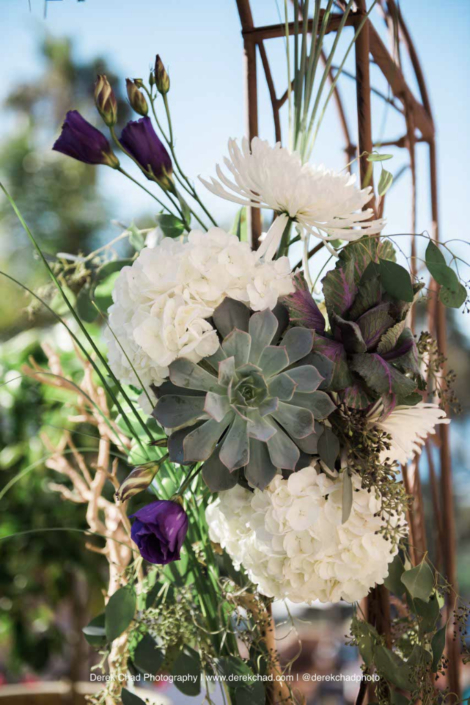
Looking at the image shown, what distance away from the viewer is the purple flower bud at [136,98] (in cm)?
39

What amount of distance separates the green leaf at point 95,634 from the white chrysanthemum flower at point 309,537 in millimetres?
175

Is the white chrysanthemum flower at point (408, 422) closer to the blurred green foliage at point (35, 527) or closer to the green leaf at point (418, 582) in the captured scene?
the green leaf at point (418, 582)

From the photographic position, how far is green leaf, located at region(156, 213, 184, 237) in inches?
18.5

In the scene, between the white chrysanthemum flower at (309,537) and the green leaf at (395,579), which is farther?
the green leaf at (395,579)

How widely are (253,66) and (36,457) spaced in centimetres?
73

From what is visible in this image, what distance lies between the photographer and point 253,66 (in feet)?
1.66

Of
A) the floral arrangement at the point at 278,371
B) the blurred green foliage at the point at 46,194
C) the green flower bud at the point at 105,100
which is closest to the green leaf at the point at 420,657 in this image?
the floral arrangement at the point at 278,371

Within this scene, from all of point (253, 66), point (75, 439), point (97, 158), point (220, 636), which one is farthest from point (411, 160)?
point (75, 439)

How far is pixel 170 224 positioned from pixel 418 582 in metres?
0.33

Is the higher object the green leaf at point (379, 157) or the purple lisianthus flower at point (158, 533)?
the green leaf at point (379, 157)

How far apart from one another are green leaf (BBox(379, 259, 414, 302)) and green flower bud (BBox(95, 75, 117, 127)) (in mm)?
211

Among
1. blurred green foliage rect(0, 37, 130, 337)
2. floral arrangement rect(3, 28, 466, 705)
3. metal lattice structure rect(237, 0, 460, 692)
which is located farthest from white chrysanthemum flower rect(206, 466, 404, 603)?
blurred green foliage rect(0, 37, 130, 337)

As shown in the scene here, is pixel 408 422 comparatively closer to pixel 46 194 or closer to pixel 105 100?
pixel 105 100

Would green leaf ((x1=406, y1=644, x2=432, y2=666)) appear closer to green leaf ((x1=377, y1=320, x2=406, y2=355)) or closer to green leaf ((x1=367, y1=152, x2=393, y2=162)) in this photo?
green leaf ((x1=377, y1=320, x2=406, y2=355))
